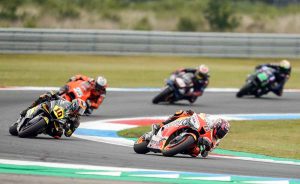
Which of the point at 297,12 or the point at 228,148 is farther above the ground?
the point at 228,148

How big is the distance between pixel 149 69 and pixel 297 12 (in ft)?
60.0

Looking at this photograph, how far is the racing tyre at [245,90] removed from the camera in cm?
2980

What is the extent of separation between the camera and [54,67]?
37000mm

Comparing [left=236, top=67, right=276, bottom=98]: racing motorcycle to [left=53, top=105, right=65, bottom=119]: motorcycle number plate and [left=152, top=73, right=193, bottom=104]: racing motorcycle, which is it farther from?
[left=53, top=105, right=65, bottom=119]: motorcycle number plate

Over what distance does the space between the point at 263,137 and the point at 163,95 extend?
6.75m

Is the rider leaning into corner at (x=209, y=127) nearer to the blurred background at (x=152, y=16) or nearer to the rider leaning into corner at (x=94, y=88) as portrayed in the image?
the rider leaning into corner at (x=94, y=88)

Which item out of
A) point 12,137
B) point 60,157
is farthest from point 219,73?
point 60,157

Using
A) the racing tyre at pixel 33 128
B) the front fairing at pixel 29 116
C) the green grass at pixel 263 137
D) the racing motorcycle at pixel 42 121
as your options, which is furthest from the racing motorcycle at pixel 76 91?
the racing tyre at pixel 33 128

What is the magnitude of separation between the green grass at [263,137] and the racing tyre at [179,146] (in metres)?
3.11

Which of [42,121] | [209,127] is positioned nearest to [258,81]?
[42,121]

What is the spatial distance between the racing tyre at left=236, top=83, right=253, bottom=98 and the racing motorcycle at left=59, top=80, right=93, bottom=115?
825 cm

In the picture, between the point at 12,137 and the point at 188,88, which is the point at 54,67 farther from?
the point at 12,137

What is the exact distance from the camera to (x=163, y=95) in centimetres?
2703

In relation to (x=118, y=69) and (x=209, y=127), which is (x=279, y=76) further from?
(x=209, y=127)
